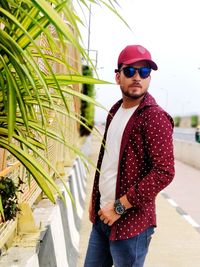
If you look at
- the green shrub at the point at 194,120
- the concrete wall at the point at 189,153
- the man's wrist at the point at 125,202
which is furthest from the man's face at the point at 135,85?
the green shrub at the point at 194,120

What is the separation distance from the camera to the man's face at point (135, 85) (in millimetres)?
2295

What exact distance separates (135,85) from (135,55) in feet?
0.49

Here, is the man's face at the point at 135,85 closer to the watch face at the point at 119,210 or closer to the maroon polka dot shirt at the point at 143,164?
the maroon polka dot shirt at the point at 143,164

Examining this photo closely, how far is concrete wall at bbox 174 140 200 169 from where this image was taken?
637 inches

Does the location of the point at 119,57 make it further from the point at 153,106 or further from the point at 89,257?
the point at 89,257

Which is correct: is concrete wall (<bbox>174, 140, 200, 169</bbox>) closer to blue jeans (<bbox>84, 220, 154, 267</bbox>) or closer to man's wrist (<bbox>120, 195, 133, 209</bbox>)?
blue jeans (<bbox>84, 220, 154, 267</bbox>)

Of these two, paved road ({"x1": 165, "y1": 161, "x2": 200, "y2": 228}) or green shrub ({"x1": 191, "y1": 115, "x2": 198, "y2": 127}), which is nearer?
paved road ({"x1": 165, "y1": 161, "x2": 200, "y2": 228})

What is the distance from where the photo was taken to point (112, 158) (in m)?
2.35

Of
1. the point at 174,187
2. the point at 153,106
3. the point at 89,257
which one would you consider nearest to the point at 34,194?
the point at 89,257

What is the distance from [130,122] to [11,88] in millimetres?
1017

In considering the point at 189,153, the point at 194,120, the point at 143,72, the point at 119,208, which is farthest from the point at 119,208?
the point at 194,120

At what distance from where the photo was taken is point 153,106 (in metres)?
2.24

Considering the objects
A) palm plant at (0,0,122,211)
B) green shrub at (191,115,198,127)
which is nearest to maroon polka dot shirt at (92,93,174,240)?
palm plant at (0,0,122,211)

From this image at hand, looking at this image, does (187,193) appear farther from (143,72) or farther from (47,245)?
(143,72)
